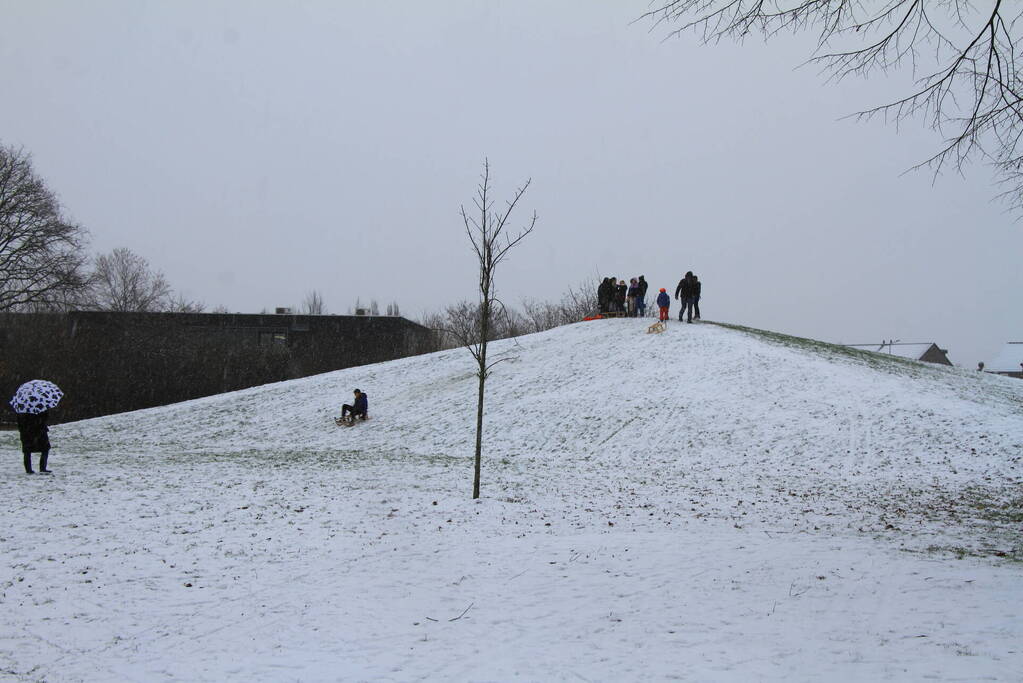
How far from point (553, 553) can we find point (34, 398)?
10365mm

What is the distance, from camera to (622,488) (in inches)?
534

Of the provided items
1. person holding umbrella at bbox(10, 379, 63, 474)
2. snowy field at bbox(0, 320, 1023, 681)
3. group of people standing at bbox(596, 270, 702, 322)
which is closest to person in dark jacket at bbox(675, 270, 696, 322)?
group of people standing at bbox(596, 270, 702, 322)

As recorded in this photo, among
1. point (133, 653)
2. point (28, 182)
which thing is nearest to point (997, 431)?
point (133, 653)

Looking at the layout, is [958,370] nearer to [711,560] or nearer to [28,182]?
[711,560]

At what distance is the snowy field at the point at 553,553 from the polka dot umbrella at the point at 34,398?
1.31 metres

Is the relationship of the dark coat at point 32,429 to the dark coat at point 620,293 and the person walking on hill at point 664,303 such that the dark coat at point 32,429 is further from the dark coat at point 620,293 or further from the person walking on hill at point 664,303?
the dark coat at point 620,293

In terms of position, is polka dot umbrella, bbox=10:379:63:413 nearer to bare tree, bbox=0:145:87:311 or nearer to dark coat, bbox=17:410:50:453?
dark coat, bbox=17:410:50:453

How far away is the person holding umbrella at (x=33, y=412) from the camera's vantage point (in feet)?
41.4

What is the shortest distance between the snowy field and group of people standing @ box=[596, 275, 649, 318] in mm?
12028

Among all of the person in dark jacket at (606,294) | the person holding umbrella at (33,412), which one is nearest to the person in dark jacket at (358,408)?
the person holding umbrella at (33,412)

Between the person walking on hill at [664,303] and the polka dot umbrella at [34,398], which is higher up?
the person walking on hill at [664,303]

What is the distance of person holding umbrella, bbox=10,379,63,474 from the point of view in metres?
12.6

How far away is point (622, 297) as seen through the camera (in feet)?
109

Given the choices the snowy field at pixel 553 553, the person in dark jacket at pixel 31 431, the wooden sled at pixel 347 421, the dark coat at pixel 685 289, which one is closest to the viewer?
the snowy field at pixel 553 553
